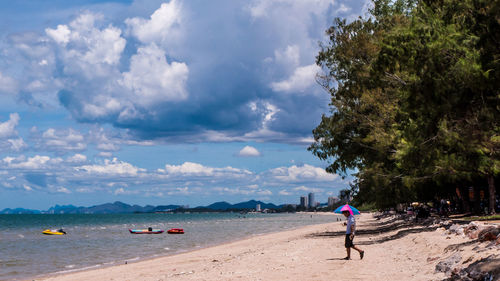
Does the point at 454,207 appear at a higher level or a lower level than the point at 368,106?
lower

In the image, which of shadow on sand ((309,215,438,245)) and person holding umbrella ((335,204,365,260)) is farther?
shadow on sand ((309,215,438,245))

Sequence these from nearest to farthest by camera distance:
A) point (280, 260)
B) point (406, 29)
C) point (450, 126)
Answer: point (406, 29) → point (450, 126) → point (280, 260)

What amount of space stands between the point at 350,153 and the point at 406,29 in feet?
66.1

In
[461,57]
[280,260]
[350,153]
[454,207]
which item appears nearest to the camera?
[461,57]

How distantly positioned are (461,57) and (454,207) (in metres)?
54.4

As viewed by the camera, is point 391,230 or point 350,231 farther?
point 391,230

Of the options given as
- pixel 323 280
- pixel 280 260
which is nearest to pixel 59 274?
pixel 280 260

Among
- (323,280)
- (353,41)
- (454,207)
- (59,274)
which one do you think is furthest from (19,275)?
(454,207)

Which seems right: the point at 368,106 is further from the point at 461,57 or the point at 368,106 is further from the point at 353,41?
the point at 461,57

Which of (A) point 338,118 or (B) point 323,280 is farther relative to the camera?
(A) point 338,118

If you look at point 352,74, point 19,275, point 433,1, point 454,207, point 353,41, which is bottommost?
point 19,275

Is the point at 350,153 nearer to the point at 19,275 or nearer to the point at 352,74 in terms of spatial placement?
the point at 352,74

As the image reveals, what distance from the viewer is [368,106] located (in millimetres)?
32875

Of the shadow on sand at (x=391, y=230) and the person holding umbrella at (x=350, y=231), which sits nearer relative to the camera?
the person holding umbrella at (x=350, y=231)
